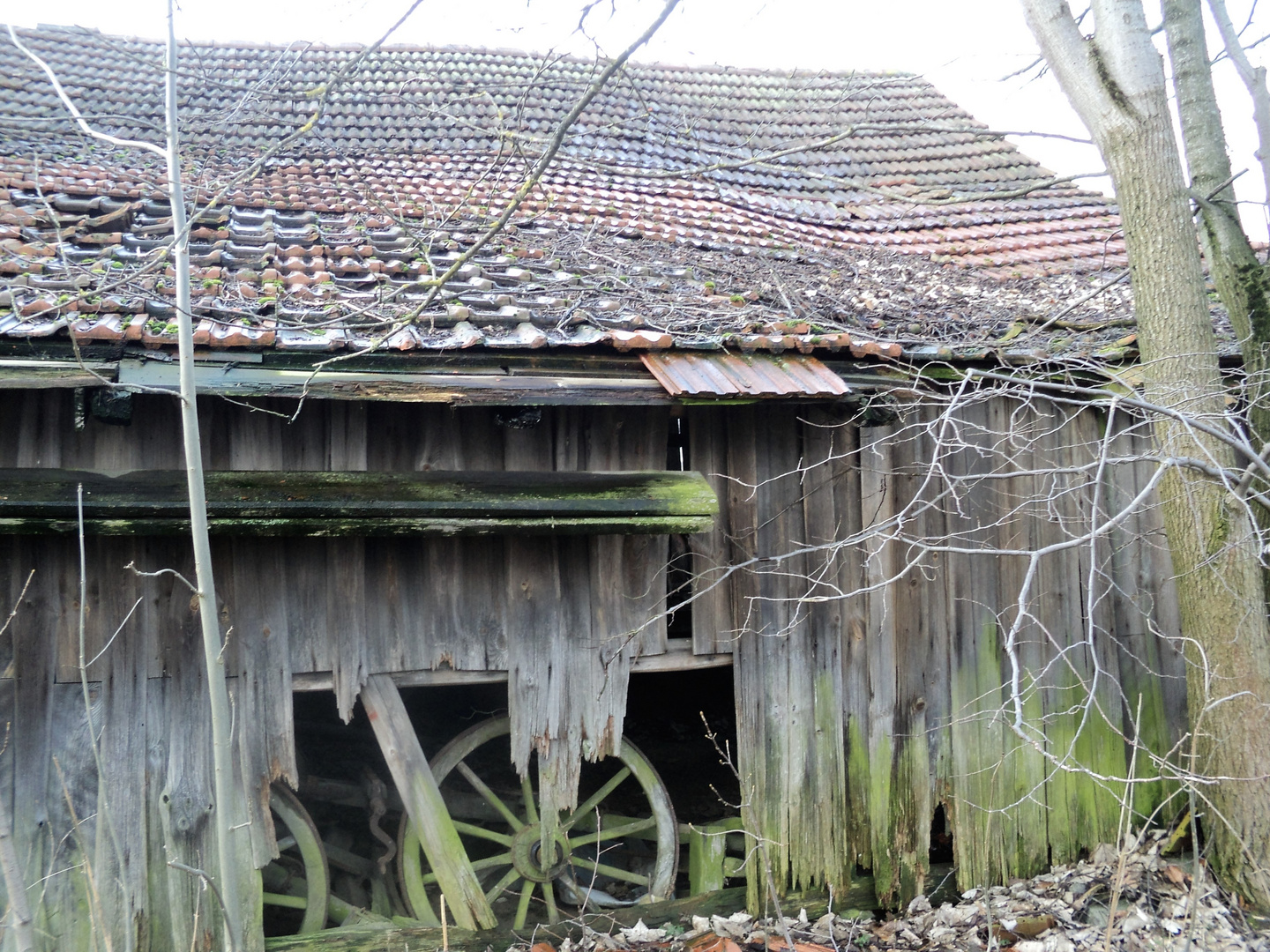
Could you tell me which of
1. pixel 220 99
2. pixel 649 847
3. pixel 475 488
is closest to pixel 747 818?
pixel 649 847

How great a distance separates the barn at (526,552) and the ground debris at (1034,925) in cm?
16

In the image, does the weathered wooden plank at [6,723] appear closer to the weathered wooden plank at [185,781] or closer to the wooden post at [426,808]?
the weathered wooden plank at [185,781]

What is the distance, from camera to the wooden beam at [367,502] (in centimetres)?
355

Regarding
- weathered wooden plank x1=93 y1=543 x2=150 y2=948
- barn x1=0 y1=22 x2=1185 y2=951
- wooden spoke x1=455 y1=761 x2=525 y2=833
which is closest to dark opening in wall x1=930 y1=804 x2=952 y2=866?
barn x1=0 y1=22 x2=1185 y2=951

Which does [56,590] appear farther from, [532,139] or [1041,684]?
[1041,684]

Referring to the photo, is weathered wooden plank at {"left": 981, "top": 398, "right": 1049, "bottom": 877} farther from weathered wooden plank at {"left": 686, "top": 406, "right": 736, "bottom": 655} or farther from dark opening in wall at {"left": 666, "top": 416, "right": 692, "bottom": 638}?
dark opening in wall at {"left": 666, "top": 416, "right": 692, "bottom": 638}

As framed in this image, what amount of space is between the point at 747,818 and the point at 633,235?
160 inches

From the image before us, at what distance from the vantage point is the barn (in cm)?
369

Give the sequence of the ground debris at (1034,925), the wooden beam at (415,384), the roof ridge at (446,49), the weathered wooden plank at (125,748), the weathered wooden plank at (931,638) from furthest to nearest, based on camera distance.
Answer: the roof ridge at (446,49) < the weathered wooden plank at (931,638) < the ground debris at (1034,925) < the weathered wooden plank at (125,748) < the wooden beam at (415,384)

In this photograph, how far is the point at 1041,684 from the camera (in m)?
4.97

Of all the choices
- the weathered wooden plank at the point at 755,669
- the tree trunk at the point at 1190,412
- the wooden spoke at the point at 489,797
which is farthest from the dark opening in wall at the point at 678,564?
the tree trunk at the point at 1190,412

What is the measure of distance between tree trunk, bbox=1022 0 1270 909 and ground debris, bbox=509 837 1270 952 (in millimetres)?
272

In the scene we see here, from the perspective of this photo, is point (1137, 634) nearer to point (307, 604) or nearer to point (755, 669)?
point (755, 669)

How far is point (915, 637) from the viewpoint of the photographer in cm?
484
